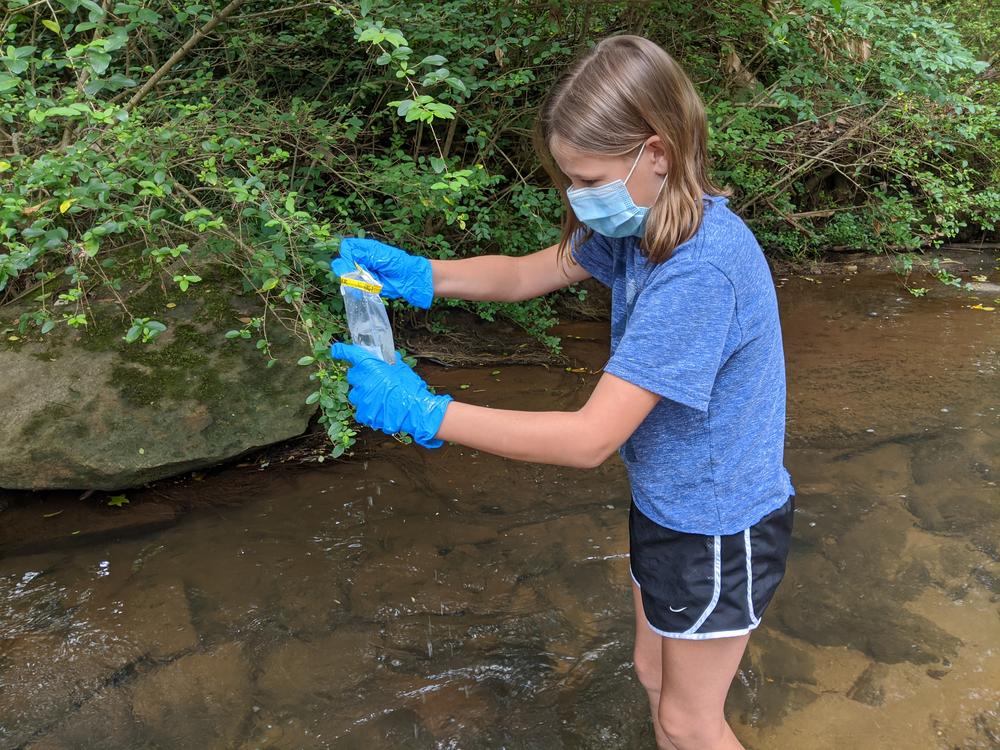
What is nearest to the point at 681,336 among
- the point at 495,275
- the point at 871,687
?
the point at 495,275

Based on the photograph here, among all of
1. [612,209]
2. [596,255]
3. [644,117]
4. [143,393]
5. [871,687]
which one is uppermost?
[644,117]

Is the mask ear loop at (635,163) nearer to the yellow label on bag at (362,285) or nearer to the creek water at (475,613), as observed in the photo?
the yellow label on bag at (362,285)

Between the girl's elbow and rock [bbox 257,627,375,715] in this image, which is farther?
rock [bbox 257,627,375,715]

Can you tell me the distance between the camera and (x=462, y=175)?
7.44 feet

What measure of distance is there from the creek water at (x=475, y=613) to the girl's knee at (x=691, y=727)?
693 mm

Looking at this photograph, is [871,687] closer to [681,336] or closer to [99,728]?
[681,336]

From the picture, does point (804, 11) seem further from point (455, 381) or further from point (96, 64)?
point (96, 64)

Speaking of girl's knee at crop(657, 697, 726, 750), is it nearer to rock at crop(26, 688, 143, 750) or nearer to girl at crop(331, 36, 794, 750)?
girl at crop(331, 36, 794, 750)

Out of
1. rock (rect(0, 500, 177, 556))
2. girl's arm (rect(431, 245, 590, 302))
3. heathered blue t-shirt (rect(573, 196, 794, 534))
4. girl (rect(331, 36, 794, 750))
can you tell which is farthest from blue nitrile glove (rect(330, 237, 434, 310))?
rock (rect(0, 500, 177, 556))

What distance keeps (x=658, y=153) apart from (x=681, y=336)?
0.33 meters

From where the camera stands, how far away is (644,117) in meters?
1.35

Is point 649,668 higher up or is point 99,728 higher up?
point 649,668

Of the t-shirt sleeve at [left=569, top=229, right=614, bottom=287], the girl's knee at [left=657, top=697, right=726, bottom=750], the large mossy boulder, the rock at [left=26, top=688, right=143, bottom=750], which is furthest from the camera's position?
the large mossy boulder

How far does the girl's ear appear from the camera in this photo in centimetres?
137
